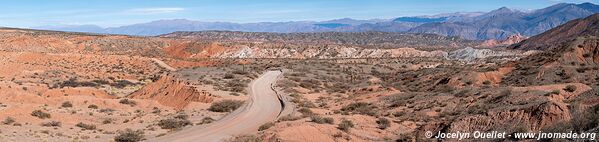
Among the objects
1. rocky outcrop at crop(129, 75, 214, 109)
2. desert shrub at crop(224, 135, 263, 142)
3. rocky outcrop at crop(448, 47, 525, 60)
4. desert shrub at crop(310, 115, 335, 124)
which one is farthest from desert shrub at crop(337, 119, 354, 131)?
rocky outcrop at crop(448, 47, 525, 60)

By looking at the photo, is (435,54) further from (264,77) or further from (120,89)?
(120,89)

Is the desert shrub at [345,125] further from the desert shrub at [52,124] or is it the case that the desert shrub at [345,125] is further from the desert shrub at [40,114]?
the desert shrub at [40,114]

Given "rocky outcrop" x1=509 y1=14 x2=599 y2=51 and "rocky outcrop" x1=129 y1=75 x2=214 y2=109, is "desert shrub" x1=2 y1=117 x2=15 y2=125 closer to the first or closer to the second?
"rocky outcrop" x1=129 y1=75 x2=214 y2=109

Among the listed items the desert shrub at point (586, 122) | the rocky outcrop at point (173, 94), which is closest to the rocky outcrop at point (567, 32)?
the rocky outcrop at point (173, 94)

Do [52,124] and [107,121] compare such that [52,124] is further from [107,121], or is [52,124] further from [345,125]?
[345,125]

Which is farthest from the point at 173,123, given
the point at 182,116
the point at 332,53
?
the point at 332,53
